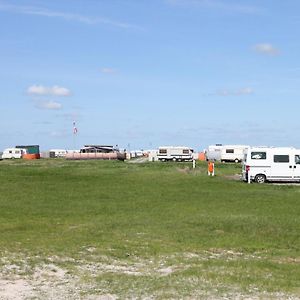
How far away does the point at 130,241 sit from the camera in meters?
13.7

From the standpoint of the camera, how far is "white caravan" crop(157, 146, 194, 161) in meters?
89.4

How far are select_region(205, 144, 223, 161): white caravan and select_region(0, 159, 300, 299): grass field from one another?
6492cm

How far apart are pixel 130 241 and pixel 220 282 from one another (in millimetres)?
4648

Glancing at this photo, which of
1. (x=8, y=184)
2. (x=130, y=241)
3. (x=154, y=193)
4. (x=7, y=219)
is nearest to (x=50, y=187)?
(x=8, y=184)

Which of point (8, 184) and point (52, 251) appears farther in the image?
point (8, 184)

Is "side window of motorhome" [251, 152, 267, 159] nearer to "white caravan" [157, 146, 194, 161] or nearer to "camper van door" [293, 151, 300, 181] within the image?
"camper van door" [293, 151, 300, 181]

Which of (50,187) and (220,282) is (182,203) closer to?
(50,187)

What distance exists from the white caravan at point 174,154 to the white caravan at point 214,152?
3.50 meters

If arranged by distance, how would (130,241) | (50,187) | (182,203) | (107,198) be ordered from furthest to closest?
(50,187) < (107,198) < (182,203) < (130,241)

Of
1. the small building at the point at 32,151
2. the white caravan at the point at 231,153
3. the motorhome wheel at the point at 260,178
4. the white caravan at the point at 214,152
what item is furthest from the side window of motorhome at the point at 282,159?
the small building at the point at 32,151

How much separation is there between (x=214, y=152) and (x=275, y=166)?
5615 centimetres

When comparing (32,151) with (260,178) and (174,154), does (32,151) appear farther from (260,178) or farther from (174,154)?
(260,178)

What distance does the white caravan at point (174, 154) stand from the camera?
8944 cm

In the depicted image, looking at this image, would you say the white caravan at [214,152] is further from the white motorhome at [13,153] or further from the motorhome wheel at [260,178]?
the motorhome wheel at [260,178]
